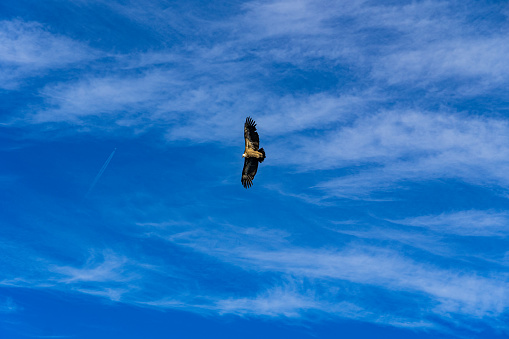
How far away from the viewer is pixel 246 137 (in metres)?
82.8

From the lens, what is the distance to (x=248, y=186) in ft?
278

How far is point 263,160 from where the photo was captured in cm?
8319

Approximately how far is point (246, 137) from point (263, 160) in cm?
336

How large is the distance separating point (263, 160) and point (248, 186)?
154 inches

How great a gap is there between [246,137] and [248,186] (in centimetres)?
612
